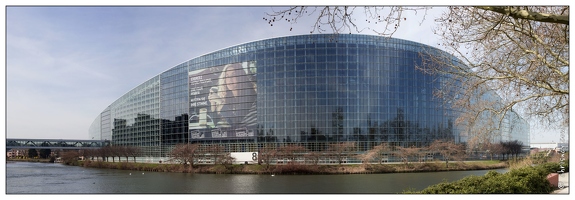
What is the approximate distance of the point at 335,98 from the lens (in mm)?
77062

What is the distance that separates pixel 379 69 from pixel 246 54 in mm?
25375

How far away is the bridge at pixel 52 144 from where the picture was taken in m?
75.2

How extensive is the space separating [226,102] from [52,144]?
39445 millimetres

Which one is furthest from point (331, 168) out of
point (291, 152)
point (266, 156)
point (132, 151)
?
point (132, 151)

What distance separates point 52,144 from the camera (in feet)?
293

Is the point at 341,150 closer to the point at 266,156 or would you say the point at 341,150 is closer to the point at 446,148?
the point at 266,156

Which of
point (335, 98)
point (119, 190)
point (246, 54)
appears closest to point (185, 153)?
point (246, 54)

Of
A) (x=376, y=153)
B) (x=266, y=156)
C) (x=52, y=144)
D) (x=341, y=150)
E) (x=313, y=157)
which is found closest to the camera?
(x=266, y=156)

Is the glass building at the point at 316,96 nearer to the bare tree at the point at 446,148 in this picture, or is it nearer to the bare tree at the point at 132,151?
the bare tree at the point at 446,148

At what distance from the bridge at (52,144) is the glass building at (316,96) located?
1100 inches

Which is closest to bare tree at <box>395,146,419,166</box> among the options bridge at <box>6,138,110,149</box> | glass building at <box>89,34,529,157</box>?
glass building at <box>89,34,529,157</box>

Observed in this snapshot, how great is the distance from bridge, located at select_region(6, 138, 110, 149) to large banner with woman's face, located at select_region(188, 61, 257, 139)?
93.2ft

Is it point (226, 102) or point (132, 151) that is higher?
point (226, 102)

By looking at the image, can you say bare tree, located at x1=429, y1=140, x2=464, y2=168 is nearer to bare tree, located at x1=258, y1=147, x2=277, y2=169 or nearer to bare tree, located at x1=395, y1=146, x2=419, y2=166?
bare tree, located at x1=395, y1=146, x2=419, y2=166
